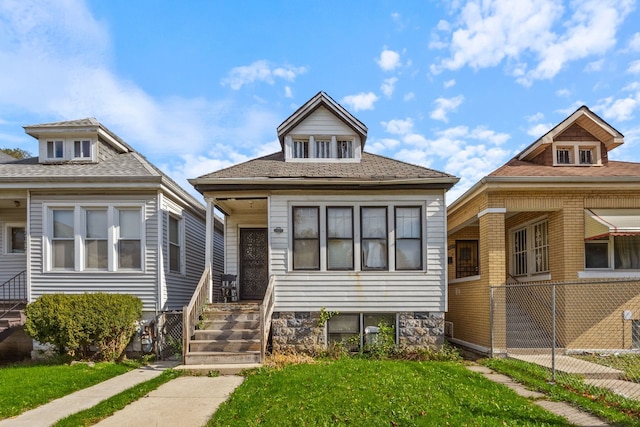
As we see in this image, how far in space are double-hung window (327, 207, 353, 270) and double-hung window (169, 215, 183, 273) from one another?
4.58 metres

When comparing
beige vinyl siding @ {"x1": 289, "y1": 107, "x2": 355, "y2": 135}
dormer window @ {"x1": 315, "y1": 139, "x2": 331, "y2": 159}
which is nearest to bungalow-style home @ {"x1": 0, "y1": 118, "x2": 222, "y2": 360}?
beige vinyl siding @ {"x1": 289, "y1": 107, "x2": 355, "y2": 135}

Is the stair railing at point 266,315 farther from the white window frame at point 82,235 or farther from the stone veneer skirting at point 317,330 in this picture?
the white window frame at point 82,235

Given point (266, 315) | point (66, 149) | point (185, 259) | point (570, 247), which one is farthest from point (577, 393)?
point (66, 149)

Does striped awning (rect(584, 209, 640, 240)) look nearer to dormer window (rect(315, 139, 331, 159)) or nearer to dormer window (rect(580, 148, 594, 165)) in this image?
dormer window (rect(580, 148, 594, 165))

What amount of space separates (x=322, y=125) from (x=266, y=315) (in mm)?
5289

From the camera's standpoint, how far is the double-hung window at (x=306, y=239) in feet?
34.5

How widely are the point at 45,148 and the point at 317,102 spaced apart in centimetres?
757

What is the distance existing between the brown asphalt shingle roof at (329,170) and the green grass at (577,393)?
14.5ft

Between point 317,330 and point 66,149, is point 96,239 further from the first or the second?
point 317,330

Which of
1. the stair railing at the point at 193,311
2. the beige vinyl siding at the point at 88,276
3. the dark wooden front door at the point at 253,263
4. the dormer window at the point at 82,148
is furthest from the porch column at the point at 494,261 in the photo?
the dormer window at the point at 82,148

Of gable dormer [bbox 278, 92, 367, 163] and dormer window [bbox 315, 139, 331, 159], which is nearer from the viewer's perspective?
gable dormer [bbox 278, 92, 367, 163]

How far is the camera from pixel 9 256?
12.4m

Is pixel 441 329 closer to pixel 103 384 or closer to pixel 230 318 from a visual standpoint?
pixel 230 318

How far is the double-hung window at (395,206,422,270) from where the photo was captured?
1051cm
